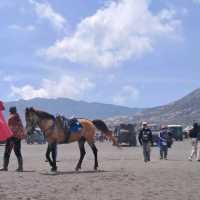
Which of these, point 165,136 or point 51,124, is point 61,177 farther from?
point 165,136

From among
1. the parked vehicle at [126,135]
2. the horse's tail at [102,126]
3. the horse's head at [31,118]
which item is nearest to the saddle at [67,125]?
the horse's head at [31,118]

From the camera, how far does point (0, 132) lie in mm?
13727

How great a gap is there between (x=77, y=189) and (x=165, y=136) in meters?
18.8

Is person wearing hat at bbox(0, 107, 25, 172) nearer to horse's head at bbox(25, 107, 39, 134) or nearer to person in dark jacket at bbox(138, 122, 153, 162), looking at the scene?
horse's head at bbox(25, 107, 39, 134)

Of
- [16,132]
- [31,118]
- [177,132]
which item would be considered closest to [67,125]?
[31,118]

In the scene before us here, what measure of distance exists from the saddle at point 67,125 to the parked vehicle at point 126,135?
45824 mm

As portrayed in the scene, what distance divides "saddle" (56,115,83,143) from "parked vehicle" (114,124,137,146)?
150ft

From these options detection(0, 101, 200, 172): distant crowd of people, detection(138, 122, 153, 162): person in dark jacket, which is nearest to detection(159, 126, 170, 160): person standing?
detection(0, 101, 200, 172): distant crowd of people

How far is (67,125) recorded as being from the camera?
2125cm

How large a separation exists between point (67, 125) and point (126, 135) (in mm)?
47633

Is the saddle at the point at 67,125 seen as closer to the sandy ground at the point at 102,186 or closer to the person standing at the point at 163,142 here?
the sandy ground at the point at 102,186

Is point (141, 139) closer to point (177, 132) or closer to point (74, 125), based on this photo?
point (74, 125)

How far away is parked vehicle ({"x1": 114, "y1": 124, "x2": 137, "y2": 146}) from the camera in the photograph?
67.9 metres

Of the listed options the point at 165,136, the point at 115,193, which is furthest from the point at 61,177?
the point at 165,136
